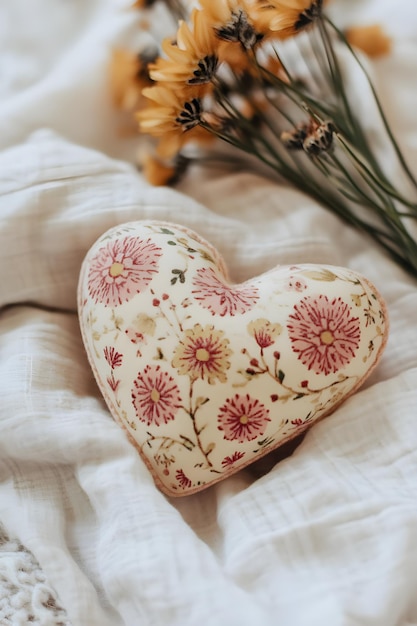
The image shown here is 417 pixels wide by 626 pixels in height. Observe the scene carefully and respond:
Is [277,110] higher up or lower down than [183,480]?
higher up

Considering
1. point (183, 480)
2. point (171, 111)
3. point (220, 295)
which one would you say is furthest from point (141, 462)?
point (171, 111)

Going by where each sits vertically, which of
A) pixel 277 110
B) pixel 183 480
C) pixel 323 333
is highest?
pixel 277 110

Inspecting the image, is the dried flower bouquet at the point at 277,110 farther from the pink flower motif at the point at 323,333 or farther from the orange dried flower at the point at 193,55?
the pink flower motif at the point at 323,333

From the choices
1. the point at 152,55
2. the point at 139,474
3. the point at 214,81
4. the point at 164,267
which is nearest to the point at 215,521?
the point at 139,474

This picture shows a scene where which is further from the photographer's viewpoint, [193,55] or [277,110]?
[277,110]

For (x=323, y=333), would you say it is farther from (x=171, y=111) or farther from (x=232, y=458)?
(x=171, y=111)

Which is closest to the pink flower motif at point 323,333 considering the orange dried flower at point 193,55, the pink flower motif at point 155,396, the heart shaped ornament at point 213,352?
the heart shaped ornament at point 213,352

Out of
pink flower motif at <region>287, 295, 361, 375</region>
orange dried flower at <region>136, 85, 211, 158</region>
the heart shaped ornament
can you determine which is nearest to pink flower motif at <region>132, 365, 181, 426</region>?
the heart shaped ornament

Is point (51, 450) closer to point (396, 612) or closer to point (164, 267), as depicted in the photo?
point (164, 267)

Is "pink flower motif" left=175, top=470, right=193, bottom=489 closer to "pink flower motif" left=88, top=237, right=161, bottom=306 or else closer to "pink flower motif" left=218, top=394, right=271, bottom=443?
"pink flower motif" left=218, top=394, right=271, bottom=443

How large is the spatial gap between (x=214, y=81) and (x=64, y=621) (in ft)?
1.50

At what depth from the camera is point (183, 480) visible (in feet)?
1.90

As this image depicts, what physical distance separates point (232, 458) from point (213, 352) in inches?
3.5

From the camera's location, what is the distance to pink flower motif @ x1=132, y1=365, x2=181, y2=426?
0.56m
